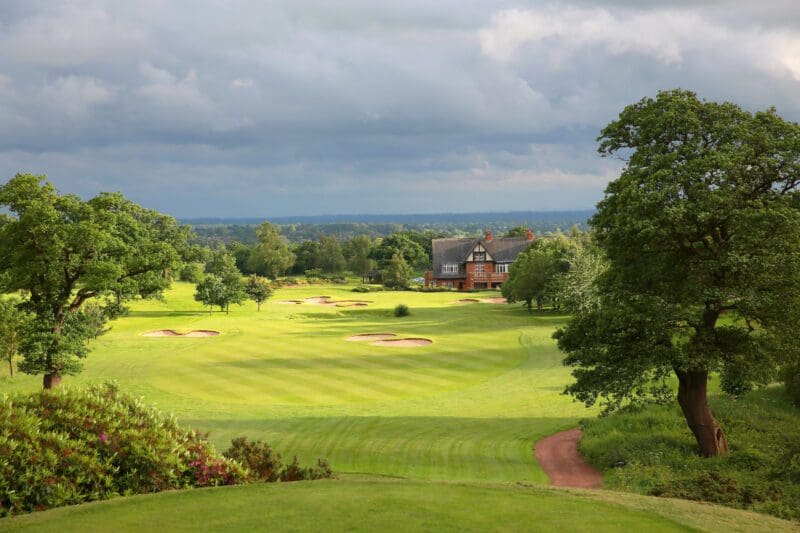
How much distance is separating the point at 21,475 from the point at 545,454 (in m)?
17.2

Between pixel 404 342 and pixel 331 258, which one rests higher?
pixel 331 258

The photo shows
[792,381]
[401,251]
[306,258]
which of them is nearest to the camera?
[792,381]

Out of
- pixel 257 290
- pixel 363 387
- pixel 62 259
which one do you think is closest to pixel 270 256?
pixel 257 290

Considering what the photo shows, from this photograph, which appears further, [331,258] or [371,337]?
[331,258]

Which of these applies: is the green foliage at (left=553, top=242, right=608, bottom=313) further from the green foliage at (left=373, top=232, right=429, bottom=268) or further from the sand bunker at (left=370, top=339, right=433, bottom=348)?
the green foliage at (left=373, top=232, right=429, bottom=268)

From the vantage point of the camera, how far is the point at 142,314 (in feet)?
238

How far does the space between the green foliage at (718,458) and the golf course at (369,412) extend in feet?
7.68

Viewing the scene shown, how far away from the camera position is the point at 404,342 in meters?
53.5

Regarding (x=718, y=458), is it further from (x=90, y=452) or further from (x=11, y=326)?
(x=11, y=326)

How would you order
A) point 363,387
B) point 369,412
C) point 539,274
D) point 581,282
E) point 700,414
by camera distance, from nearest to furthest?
point 700,414
point 369,412
point 363,387
point 581,282
point 539,274

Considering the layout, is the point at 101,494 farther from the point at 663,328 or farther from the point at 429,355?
the point at 429,355

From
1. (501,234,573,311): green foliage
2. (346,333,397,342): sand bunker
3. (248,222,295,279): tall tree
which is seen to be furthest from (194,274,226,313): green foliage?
(248,222,295,279): tall tree

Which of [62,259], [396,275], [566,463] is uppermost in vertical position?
[62,259]

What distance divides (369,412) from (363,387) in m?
6.05
